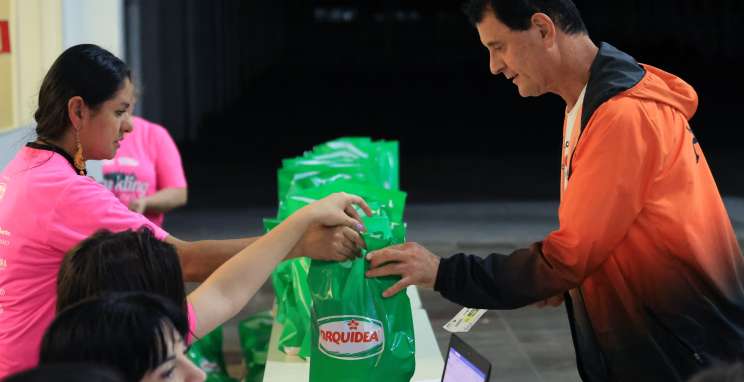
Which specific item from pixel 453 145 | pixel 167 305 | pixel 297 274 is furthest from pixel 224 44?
pixel 167 305

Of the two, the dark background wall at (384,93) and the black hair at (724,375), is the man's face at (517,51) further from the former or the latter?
the dark background wall at (384,93)

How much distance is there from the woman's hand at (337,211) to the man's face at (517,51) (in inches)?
19.5

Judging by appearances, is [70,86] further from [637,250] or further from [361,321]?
[637,250]

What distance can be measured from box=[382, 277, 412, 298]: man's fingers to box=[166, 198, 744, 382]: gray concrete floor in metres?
2.87

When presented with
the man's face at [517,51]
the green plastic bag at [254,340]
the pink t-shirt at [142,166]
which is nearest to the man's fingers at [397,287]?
the man's face at [517,51]

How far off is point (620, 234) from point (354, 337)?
0.77m

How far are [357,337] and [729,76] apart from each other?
88.4 feet

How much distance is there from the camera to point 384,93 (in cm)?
2548

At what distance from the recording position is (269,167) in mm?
13344

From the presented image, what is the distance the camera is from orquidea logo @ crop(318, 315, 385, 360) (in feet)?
9.31

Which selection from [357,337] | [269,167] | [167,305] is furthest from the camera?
[269,167]

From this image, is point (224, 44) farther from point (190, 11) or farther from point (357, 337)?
point (357, 337)

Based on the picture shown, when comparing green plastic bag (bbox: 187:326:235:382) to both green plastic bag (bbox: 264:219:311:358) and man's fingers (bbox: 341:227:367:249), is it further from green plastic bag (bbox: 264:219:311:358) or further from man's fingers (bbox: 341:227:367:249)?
man's fingers (bbox: 341:227:367:249)

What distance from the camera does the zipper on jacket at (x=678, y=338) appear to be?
8.09 feet
